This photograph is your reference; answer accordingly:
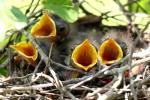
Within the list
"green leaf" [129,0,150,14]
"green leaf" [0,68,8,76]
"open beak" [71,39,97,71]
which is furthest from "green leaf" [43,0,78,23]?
"green leaf" [129,0,150,14]

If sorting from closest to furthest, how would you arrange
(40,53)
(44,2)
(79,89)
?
(79,89)
(40,53)
(44,2)

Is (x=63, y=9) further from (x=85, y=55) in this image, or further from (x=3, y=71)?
(x=3, y=71)

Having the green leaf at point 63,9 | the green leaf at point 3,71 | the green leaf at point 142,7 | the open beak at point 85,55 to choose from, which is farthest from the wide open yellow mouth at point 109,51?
the green leaf at point 142,7

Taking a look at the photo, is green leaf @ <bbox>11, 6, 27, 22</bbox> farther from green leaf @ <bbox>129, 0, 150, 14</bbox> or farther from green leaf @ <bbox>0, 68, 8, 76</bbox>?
green leaf @ <bbox>129, 0, 150, 14</bbox>

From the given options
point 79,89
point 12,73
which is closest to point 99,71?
point 79,89

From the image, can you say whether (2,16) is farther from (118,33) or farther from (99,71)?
(118,33)

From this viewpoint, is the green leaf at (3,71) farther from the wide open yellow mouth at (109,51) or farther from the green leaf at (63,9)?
the wide open yellow mouth at (109,51)
